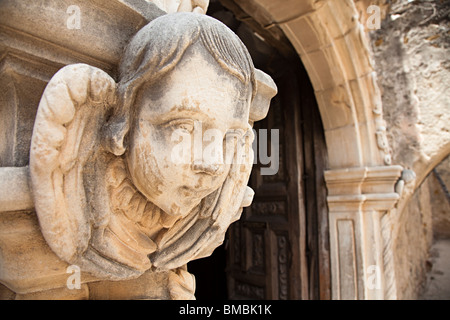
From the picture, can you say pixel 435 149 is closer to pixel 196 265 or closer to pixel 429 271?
pixel 196 265

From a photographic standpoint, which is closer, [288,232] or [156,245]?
[156,245]

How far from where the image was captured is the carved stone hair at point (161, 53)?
59 centimetres

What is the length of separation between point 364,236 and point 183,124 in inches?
73.3

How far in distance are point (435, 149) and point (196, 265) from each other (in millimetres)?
2513

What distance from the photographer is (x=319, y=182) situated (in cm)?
229

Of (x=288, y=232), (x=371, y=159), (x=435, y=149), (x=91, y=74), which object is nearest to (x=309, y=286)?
(x=288, y=232)

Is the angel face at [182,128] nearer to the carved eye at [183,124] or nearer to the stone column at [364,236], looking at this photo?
the carved eye at [183,124]

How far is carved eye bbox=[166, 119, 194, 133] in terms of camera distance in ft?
1.93

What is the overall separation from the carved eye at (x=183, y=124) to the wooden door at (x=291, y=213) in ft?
6.07

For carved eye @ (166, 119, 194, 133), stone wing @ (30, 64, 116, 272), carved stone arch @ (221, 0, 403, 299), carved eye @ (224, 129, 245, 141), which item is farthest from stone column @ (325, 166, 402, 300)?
stone wing @ (30, 64, 116, 272)

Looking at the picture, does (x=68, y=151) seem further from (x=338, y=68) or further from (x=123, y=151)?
(x=338, y=68)

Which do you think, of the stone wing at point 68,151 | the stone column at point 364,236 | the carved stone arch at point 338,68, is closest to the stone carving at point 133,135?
the stone wing at point 68,151

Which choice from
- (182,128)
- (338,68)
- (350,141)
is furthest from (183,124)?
(350,141)

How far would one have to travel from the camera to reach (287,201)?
2.38m
